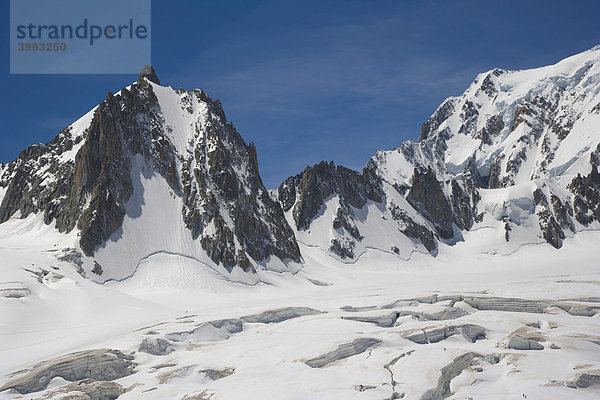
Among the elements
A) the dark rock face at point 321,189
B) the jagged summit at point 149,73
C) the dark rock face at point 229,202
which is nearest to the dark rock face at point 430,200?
the dark rock face at point 321,189

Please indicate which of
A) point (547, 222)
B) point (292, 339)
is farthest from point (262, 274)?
point (547, 222)

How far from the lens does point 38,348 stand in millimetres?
41562

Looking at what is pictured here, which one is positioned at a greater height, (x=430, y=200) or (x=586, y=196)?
(x=430, y=200)

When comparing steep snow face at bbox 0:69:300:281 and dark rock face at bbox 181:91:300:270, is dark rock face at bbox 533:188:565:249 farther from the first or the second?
A: steep snow face at bbox 0:69:300:281

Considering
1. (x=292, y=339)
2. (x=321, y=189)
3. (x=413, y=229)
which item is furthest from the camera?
(x=413, y=229)

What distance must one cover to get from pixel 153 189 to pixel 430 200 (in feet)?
318

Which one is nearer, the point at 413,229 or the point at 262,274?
the point at 262,274

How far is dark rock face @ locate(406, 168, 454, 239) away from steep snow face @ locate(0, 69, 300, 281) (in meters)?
60.8

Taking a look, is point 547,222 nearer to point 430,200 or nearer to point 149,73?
point 430,200

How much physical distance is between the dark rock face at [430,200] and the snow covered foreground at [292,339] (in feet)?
282

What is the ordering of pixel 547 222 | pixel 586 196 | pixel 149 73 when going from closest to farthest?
pixel 149 73 → pixel 547 222 → pixel 586 196

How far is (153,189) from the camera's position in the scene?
309 feet

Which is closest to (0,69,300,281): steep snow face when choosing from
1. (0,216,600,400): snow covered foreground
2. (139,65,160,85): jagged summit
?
(0,216,600,400): snow covered foreground

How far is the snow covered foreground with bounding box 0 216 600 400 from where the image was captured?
28.2 meters
